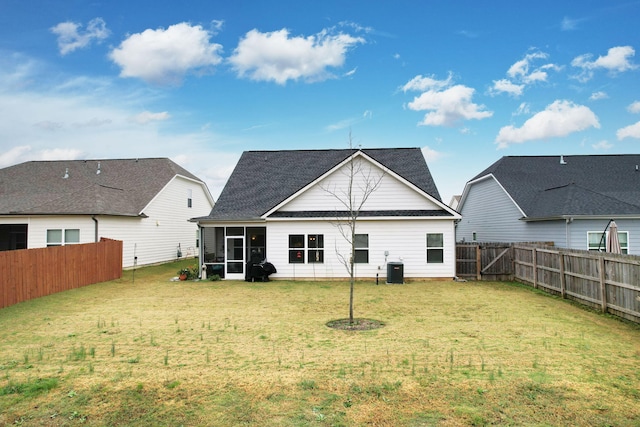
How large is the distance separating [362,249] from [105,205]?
14.4 meters

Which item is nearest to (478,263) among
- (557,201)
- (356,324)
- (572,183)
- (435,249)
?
(435,249)

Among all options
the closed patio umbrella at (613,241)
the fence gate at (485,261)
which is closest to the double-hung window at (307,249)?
the fence gate at (485,261)

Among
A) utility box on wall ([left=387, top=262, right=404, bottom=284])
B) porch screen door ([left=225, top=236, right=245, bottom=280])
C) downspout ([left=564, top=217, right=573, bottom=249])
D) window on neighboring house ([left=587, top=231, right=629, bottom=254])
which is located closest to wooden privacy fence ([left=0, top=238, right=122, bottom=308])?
porch screen door ([left=225, top=236, right=245, bottom=280])

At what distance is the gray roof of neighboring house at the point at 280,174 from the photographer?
70.2 feet

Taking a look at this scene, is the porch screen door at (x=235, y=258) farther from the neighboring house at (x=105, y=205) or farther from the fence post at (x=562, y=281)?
the fence post at (x=562, y=281)

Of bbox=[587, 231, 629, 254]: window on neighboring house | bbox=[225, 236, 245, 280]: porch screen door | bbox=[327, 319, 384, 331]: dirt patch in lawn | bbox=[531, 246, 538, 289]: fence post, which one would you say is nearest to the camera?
bbox=[327, 319, 384, 331]: dirt patch in lawn

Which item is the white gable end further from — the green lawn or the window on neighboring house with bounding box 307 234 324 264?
the green lawn

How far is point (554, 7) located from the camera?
17.3 m

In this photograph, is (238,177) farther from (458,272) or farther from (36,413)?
(36,413)

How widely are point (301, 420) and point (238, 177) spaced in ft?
67.1

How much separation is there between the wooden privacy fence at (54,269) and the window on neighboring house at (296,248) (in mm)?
8859

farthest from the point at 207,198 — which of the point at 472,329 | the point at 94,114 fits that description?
the point at 472,329

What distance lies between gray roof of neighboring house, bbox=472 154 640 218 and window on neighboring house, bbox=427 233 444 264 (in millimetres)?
5818

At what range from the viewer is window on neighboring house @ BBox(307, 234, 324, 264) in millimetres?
19594
